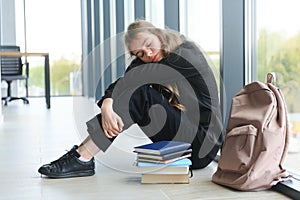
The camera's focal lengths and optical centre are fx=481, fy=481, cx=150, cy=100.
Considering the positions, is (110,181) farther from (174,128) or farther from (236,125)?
(236,125)

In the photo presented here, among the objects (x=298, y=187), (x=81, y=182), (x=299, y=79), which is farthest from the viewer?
(x=81, y=182)

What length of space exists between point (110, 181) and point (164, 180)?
0.83 ft

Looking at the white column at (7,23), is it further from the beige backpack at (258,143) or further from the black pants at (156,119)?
the beige backpack at (258,143)

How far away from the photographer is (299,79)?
1.97 m

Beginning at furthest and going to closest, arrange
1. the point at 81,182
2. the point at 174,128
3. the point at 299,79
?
1. the point at 174,128
2. the point at 81,182
3. the point at 299,79

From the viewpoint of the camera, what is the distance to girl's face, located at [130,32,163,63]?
2275 mm

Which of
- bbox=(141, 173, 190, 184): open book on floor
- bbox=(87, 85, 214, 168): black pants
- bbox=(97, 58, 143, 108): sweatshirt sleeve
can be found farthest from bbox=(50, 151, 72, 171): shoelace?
bbox=(141, 173, 190, 184): open book on floor

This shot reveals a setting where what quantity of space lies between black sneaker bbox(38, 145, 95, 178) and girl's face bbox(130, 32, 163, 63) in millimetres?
556

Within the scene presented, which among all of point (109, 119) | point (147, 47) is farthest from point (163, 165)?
point (147, 47)

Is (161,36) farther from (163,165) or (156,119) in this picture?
(163,165)

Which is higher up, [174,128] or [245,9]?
[245,9]

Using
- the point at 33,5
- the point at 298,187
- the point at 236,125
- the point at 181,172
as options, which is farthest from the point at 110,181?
the point at 33,5

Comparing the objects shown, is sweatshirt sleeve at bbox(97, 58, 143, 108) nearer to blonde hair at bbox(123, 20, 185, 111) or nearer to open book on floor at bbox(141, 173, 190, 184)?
blonde hair at bbox(123, 20, 185, 111)

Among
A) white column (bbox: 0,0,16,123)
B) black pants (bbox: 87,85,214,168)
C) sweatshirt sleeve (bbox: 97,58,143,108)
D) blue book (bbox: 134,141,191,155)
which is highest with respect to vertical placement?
white column (bbox: 0,0,16,123)
